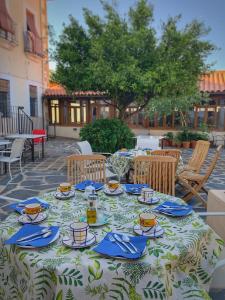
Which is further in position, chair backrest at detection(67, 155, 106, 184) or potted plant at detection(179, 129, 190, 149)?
potted plant at detection(179, 129, 190, 149)

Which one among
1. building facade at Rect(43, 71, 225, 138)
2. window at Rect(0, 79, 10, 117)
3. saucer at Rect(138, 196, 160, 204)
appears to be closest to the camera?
saucer at Rect(138, 196, 160, 204)

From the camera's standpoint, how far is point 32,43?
12703 millimetres

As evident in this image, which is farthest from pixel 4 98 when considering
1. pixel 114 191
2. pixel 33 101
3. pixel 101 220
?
pixel 101 220

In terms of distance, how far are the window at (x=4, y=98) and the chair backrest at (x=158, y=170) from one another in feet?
31.2

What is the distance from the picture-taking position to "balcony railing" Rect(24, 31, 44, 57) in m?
12.4

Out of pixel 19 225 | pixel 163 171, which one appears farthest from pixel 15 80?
pixel 19 225

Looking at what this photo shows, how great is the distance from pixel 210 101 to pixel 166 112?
2.84 m

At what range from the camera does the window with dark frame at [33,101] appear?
13951mm

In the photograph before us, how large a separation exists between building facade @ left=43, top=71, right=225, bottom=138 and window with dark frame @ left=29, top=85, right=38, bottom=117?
113 centimetres

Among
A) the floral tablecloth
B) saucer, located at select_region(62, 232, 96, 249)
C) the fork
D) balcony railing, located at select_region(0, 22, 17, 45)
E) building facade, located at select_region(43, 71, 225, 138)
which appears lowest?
the floral tablecloth

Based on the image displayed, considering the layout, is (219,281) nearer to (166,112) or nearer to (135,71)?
(135,71)

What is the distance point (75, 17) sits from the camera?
7855mm

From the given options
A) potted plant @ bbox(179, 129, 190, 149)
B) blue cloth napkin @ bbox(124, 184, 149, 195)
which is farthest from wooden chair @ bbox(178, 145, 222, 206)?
potted plant @ bbox(179, 129, 190, 149)

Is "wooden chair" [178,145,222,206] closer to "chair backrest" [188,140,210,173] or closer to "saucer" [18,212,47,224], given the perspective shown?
"chair backrest" [188,140,210,173]
